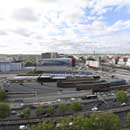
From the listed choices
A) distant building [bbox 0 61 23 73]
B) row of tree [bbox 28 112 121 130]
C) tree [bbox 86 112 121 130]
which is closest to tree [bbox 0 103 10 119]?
row of tree [bbox 28 112 121 130]

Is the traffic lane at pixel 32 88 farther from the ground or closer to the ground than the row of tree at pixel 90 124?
closer to the ground

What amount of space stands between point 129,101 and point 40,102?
31.6ft

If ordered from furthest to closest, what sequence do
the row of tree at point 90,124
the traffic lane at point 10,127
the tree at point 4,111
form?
the tree at point 4,111
the traffic lane at point 10,127
the row of tree at point 90,124

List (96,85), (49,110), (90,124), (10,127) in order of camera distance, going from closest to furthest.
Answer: (90,124), (10,127), (49,110), (96,85)

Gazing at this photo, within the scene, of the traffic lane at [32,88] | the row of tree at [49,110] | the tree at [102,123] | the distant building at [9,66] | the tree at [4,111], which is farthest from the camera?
the distant building at [9,66]

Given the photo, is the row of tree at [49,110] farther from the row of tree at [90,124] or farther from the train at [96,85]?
the train at [96,85]

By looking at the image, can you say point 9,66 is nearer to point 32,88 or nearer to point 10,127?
point 32,88

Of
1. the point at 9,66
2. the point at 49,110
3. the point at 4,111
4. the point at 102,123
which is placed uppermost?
the point at 102,123

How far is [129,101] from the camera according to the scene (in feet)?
107

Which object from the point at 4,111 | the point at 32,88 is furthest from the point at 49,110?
the point at 32,88

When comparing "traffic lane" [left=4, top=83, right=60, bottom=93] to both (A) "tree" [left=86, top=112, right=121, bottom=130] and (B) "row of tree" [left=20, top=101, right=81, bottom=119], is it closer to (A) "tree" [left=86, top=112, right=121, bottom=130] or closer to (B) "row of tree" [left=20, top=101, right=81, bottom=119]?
(B) "row of tree" [left=20, top=101, right=81, bottom=119]

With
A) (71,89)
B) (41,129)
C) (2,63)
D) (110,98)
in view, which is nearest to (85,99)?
(110,98)

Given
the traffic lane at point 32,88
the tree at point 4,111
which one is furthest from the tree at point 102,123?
the traffic lane at point 32,88

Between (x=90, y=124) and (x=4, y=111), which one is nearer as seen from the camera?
(x=90, y=124)
